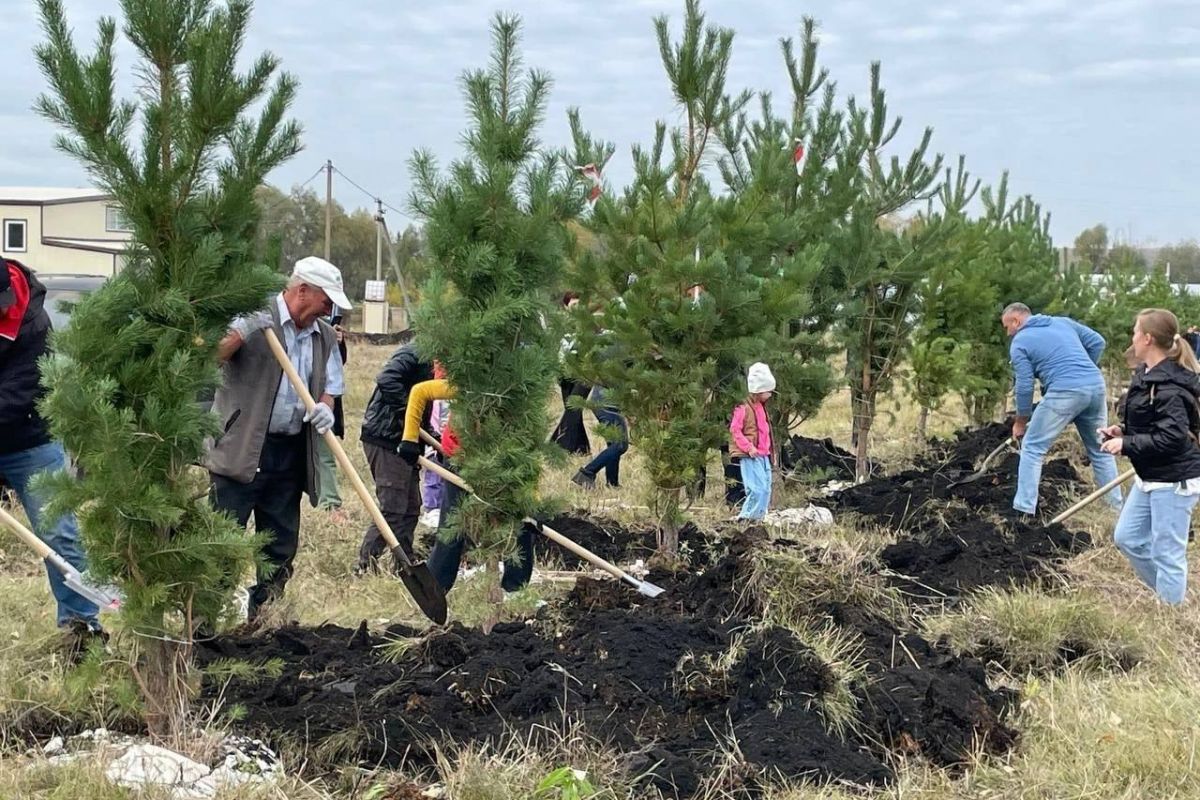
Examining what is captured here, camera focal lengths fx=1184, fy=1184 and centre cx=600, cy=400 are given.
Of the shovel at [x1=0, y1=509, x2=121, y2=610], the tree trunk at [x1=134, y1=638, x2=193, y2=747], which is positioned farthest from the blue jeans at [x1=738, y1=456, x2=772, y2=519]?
the tree trunk at [x1=134, y1=638, x2=193, y2=747]

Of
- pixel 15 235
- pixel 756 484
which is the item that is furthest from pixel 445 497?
pixel 15 235

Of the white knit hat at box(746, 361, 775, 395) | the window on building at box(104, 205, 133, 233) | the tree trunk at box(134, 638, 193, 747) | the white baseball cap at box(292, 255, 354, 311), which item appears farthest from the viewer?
the white knit hat at box(746, 361, 775, 395)

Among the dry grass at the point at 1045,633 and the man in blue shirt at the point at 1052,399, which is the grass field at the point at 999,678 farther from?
the man in blue shirt at the point at 1052,399

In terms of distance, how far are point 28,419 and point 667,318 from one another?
3274 mm

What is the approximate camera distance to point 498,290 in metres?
4.80

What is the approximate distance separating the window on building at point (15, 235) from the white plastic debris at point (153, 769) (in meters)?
39.7

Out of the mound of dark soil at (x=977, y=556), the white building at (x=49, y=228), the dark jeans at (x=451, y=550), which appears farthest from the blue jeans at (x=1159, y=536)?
the white building at (x=49, y=228)

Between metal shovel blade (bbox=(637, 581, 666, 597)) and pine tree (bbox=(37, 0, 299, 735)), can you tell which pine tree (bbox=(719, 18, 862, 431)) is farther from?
pine tree (bbox=(37, 0, 299, 735))

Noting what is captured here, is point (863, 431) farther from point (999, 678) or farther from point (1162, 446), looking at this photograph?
point (999, 678)

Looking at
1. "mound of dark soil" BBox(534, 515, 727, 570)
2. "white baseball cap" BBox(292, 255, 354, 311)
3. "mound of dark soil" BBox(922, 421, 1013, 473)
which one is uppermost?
"white baseball cap" BBox(292, 255, 354, 311)

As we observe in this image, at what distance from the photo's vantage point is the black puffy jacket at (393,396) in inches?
243

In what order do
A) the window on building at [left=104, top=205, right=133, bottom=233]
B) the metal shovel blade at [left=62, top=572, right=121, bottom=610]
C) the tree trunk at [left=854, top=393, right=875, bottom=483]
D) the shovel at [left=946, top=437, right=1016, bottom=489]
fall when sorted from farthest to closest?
1. the tree trunk at [left=854, top=393, right=875, bottom=483]
2. the shovel at [left=946, top=437, right=1016, bottom=489]
3. the metal shovel blade at [left=62, top=572, right=121, bottom=610]
4. the window on building at [left=104, top=205, right=133, bottom=233]

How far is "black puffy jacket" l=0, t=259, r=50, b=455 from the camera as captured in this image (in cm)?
453

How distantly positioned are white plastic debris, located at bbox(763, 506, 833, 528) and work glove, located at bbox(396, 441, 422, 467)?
2304 millimetres
